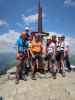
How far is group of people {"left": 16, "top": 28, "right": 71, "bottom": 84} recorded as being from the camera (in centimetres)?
1856

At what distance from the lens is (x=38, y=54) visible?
63.2ft

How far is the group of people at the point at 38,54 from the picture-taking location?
1856cm

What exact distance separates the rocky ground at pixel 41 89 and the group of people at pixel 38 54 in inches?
19.3

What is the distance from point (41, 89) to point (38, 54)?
272 cm

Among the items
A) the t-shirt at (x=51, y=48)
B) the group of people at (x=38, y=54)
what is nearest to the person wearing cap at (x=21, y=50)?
the group of people at (x=38, y=54)

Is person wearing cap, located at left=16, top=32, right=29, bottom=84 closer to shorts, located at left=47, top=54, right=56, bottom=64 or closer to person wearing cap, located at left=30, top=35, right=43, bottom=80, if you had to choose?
person wearing cap, located at left=30, top=35, right=43, bottom=80

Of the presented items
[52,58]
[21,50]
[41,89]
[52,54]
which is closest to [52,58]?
[52,58]

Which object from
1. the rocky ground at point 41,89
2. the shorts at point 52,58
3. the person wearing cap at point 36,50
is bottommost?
the rocky ground at point 41,89

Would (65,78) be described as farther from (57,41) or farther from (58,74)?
(57,41)

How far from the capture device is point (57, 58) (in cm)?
2033

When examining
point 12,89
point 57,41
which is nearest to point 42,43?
point 57,41

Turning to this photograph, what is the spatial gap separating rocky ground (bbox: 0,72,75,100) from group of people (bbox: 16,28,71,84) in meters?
0.49

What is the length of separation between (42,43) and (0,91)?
4.27 meters

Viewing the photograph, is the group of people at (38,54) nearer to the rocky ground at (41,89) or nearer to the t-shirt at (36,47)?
the t-shirt at (36,47)
